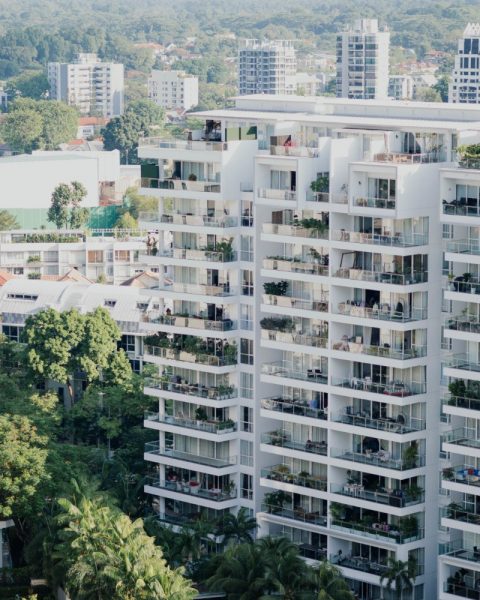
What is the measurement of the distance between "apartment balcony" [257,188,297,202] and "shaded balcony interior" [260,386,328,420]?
6.46 m

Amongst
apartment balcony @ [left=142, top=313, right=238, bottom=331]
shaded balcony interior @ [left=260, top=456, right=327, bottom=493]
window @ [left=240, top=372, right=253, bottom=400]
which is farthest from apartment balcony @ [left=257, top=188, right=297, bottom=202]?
shaded balcony interior @ [left=260, top=456, right=327, bottom=493]

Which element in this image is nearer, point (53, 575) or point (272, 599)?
point (272, 599)

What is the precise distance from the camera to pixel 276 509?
71312mm

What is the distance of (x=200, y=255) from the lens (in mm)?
72812

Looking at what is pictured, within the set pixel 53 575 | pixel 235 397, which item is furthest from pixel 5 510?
pixel 235 397

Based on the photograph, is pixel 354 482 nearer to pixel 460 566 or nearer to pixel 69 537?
pixel 460 566

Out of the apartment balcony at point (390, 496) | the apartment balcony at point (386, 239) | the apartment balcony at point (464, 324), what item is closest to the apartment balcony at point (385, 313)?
the apartment balcony at point (464, 324)

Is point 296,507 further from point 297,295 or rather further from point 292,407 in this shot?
point 297,295

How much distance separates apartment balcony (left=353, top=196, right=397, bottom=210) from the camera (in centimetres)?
6675

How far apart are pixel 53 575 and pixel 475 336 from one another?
15842mm

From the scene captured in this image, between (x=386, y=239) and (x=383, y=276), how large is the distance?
3.91 ft

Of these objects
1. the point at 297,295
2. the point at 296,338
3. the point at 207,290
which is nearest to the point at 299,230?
the point at 297,295

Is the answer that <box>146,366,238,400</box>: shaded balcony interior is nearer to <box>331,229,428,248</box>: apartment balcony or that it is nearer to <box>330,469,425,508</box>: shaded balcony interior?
<box>330,469,425,508</box>: shaded balcony interior

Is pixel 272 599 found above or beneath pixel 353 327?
beneath
